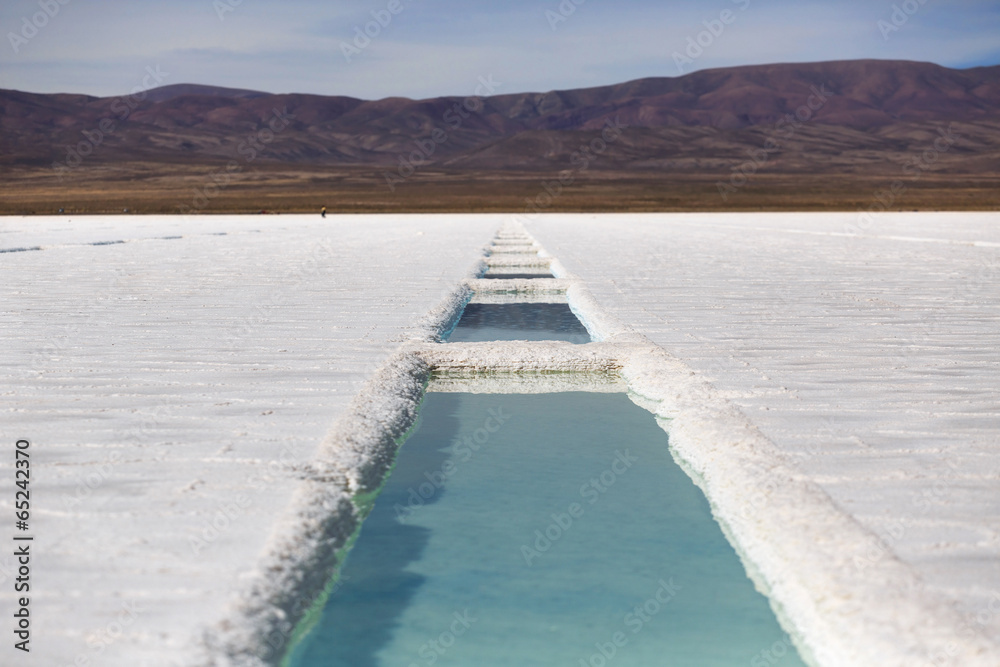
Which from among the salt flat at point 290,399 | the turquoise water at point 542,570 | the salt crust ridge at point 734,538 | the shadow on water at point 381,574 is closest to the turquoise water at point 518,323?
the salt flat at point 290,399

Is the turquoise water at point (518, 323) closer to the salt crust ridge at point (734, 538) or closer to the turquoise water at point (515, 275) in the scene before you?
the salt crust ridge at point (734, 538)

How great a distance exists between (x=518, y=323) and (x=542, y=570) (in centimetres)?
509

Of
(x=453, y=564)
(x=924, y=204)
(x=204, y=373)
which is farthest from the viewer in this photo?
(x=924, y=204)

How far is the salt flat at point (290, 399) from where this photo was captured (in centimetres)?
227

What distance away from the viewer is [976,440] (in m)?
3.43

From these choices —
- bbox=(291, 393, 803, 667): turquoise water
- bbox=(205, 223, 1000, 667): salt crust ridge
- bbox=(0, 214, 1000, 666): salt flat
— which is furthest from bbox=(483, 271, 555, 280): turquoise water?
bbox=(291, 393, 803, 667): turquoise water

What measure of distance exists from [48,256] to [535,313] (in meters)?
7.84

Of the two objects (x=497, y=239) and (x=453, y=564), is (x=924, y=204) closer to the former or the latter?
(x=497, y=239)

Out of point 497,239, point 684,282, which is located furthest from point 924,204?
point 684,282

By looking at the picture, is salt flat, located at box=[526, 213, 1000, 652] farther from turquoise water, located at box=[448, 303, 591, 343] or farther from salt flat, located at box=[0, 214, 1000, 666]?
turquoise water, located at box=[448, 303, 591, 343]

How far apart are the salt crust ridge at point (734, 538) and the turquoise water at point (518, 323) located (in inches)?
84.8

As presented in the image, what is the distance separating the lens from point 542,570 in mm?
2764

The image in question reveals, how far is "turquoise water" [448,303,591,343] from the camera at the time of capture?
7.08 meters

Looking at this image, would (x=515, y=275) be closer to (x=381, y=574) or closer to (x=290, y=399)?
(x=290, y=399)
